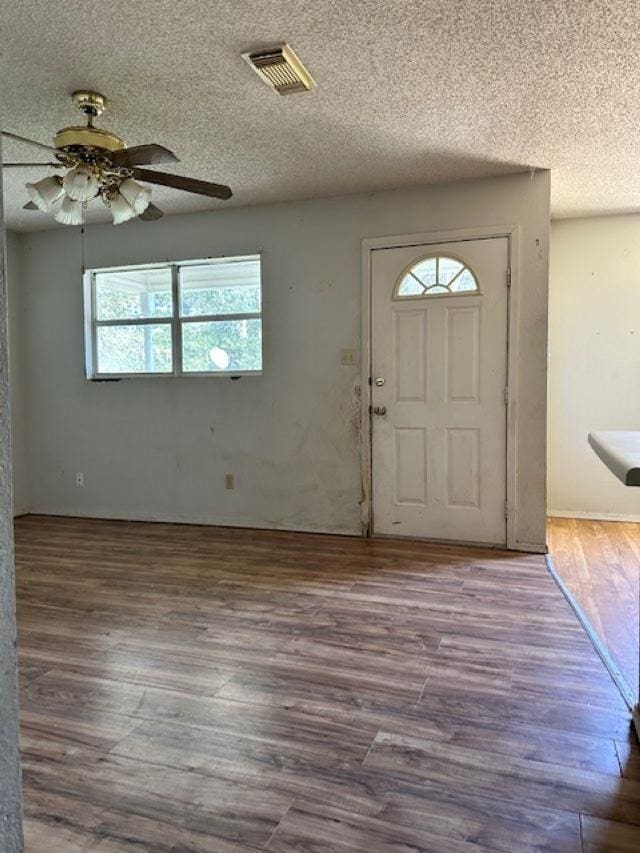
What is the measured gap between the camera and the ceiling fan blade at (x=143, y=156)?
2361 millimetres

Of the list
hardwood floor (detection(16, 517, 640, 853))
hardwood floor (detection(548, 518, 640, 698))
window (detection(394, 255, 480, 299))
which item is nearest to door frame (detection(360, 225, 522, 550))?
window (detection(394, 255, 480, 299))

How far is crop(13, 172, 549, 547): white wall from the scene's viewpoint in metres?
3.81

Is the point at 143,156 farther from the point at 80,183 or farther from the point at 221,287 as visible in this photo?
the point at 221,287

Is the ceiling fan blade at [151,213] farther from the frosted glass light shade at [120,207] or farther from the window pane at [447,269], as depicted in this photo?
the window pane at [447,269]

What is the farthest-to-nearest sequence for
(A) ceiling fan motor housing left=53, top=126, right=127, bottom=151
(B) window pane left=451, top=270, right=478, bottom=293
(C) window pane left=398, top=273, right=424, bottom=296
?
(C) window pane left=398, top=273, right=424, bottom=296, (B) window pane left=451, top=270, right=478, bottom=293, (A) ceiling fan motor housing left=53, top=126, right=127, bottom=151

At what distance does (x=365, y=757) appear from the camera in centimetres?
166

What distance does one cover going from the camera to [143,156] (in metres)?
2.42

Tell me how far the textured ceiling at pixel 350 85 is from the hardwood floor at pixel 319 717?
244cm

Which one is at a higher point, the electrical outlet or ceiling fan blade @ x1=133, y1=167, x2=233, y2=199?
ceiling fan blade @ x1=133, y1=167, x2=233, y2=199

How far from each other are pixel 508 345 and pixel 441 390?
21.0 inches

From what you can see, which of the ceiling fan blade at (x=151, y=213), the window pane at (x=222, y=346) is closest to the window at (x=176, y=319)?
the window pane at (x=222, y=346)

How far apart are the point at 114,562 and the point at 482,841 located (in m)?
2.89

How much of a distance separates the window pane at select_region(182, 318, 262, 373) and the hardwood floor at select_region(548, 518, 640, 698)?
2624 millimetres

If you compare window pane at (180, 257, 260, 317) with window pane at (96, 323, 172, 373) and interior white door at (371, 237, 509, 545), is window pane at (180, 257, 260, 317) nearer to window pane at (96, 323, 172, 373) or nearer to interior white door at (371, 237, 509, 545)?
window pane at (96, 323, 172, 373)
